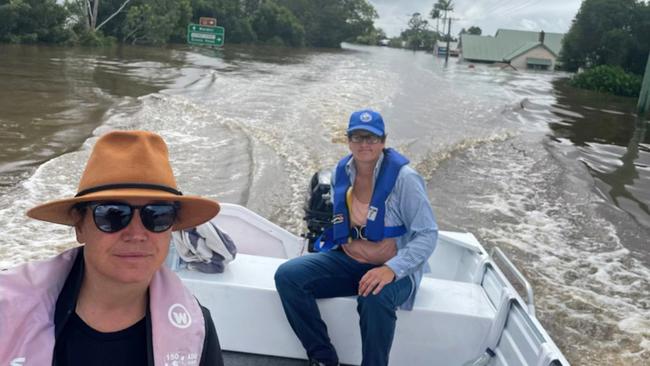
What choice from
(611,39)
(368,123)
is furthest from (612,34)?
(368,123)

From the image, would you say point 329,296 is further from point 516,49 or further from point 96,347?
point 516,49

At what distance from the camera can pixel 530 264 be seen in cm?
602

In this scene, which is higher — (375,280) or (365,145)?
(365,145)

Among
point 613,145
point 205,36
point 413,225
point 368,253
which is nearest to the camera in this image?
point 413,225

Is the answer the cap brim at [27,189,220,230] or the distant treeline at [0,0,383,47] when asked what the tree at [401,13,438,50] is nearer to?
the distant treeline at [0,0,383,47]

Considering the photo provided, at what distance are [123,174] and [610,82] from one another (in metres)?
32.1

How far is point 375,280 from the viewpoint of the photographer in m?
2.56

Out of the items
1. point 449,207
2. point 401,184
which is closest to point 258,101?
point 449,207

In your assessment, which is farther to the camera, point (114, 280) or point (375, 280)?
point (375, 280)

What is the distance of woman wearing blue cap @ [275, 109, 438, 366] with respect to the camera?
2553 mm

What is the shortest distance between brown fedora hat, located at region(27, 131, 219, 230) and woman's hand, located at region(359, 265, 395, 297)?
1465 mm

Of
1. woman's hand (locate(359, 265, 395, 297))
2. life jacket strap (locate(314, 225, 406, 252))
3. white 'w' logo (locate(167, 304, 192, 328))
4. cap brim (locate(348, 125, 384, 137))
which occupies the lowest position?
woman's hand (locate(359, 265, 395, 297))

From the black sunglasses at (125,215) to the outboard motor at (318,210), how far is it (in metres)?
2.28

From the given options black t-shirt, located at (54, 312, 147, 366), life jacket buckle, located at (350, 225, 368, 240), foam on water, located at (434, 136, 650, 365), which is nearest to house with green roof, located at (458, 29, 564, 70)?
foam on water, located at (434, 136, 650, 365)
